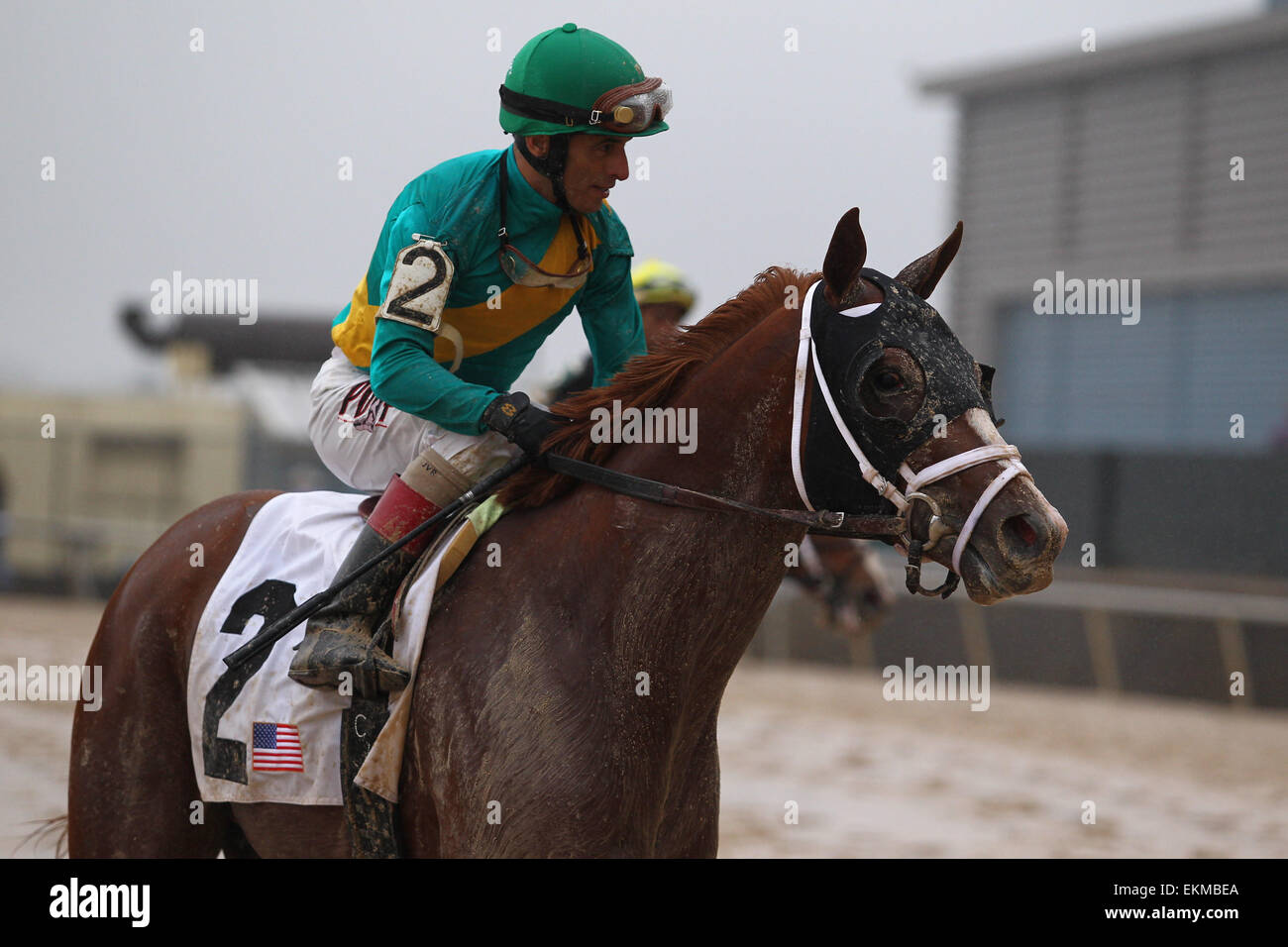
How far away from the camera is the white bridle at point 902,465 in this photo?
226 centimetres

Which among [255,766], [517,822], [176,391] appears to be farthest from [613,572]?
[176,391]

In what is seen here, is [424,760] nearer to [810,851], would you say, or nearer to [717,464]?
[717,464]

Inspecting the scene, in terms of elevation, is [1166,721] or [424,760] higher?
[424,760]

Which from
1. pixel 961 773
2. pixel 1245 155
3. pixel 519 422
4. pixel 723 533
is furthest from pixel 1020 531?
pixel 1245 155

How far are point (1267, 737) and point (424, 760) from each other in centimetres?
869

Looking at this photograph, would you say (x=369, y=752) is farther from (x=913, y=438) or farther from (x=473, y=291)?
(x=913, y=438)

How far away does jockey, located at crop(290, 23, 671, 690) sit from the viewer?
266cm

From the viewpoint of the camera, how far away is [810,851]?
6371 mm

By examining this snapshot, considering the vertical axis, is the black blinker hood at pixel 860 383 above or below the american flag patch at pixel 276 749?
above

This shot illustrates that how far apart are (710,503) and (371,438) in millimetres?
988

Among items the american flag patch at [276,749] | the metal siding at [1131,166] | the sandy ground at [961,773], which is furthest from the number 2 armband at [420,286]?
the metal siding at [1131,166]

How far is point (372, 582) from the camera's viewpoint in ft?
8.98

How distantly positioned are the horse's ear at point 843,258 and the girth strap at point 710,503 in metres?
0.43

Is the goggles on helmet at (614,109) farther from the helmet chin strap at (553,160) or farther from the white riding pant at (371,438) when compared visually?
the white riding pant at (371,438)
